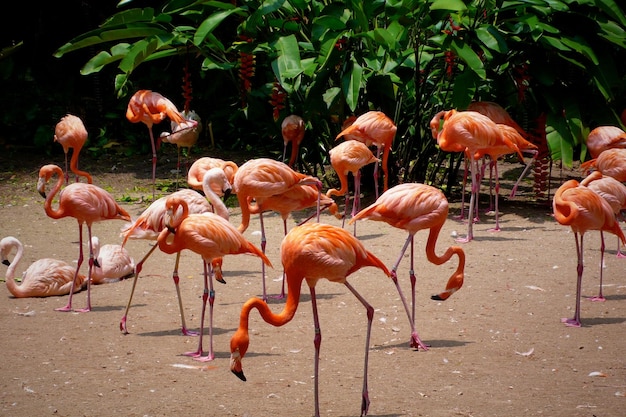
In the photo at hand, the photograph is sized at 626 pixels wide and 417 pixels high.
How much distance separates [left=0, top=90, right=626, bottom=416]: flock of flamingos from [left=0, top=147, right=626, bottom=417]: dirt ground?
0.18 m

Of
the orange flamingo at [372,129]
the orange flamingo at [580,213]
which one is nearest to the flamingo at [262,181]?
the orange flamingo at [580,213]

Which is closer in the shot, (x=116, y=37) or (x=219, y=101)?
(x=116, y=37)

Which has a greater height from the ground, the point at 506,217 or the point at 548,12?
the point at 548,12

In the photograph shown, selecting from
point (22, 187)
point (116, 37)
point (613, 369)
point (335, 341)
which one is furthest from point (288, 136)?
point (613, 369)

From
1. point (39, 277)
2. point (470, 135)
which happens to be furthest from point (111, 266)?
point (470, 135)

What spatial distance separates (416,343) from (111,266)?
2.59 metres

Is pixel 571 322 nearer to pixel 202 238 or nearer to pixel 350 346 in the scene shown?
pixel 350 346

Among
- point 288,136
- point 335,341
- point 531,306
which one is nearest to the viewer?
point 335,341

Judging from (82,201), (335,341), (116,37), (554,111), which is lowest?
(335,341)

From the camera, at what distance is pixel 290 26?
8391 millimetres

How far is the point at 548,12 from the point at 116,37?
14.1ft

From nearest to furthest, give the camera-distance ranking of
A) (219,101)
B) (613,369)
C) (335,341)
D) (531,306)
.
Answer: (613,369) < (335,341) < (531,306) < (219,101)

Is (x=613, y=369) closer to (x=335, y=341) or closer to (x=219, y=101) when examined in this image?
(x=335, y=341)

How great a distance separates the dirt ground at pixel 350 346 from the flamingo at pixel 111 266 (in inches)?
3.5
